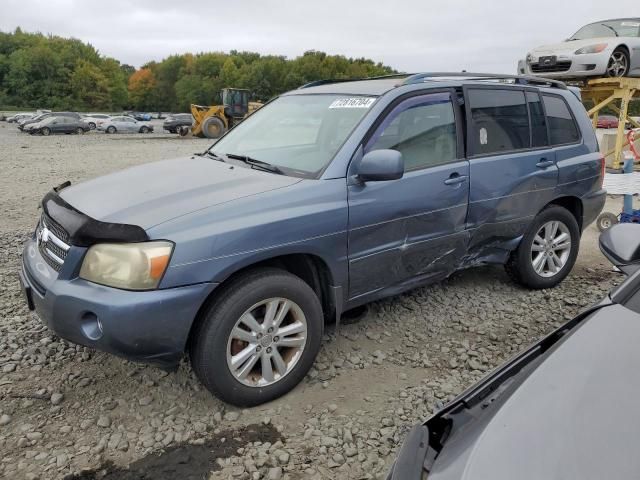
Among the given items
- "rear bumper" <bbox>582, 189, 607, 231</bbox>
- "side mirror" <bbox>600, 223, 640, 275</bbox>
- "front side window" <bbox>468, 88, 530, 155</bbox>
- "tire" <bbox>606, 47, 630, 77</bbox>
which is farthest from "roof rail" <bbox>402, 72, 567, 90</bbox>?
"tire" <bbox>606, 47, 630, 77</bbox>

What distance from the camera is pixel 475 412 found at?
1.62m

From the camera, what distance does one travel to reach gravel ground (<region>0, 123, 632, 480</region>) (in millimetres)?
2533

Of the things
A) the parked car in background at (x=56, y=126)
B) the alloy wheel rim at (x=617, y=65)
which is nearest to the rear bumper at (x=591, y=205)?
the alloy wheel rim at (x=617, y=65)

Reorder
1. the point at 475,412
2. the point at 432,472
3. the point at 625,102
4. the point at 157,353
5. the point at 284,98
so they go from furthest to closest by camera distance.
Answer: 1. the point at 625,102
2. the point at 284,98
3. the point at 157,353
4. the point at 475,412
5. the point at 432,472

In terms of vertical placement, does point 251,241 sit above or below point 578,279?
above

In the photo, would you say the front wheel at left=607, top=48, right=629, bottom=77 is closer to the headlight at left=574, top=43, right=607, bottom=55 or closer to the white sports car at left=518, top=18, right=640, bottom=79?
the white sports car at left=518, top=18, right=640, bottom=79

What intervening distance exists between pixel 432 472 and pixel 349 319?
2.59 metres

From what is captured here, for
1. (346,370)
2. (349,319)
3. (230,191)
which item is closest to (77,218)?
(230,191)

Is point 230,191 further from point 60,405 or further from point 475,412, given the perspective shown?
point 475,412

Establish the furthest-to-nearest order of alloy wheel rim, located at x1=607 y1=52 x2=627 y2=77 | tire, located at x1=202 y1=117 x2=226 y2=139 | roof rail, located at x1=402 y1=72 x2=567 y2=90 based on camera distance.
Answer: tire, located at x1=202 y1=117 x2=226 y2=139 → alloy wheel rim, located at x1=607 y1=52 x2=627 y2=77 → roof rail, located at x1=402 y1=72 x2=567 y2=90

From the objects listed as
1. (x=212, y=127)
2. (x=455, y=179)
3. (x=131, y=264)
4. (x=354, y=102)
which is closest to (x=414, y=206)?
(x=455, y=179)

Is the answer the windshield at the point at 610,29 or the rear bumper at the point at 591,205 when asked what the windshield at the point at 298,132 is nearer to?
the rear bumper at the point at 591,205

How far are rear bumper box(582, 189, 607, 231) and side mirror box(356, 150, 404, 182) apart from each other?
2539 millimetres

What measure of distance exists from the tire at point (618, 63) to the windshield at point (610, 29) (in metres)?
0.69
